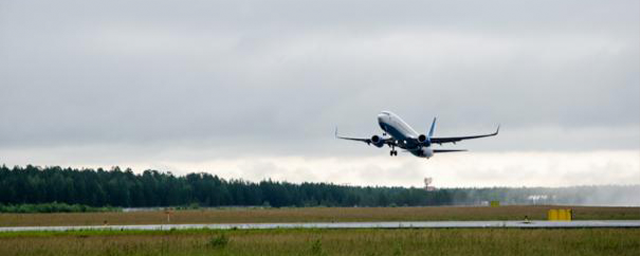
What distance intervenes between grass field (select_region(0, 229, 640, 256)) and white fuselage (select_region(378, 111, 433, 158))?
1555 inches

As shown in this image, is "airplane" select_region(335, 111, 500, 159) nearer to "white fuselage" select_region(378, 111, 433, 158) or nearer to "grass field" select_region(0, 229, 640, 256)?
"white fuselage" select_region(378, 111, 433, 158)

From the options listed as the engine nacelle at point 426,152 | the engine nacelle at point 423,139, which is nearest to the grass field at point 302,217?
the engine nacelle at point 426,152

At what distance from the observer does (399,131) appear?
10112 cm

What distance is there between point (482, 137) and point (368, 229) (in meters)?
47.3

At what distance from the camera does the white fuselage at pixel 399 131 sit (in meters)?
100

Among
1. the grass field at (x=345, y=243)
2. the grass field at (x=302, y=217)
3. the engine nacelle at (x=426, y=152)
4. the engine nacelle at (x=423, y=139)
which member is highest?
the engine nacelle at (x=423, y=139)

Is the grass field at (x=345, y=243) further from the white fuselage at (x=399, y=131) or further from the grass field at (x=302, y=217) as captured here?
the white fuselage at (x=399, y=131)

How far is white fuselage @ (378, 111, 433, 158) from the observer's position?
329 feet

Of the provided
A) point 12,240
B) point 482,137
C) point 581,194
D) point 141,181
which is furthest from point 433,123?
point 141,181

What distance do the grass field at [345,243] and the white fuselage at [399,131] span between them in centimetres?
3951

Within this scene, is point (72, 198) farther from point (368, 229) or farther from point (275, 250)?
point (275, 250)

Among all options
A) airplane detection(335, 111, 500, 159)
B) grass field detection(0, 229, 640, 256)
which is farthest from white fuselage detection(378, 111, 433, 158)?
grass field detection(0, 229, 640, 256)

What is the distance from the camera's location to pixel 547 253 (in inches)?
1801

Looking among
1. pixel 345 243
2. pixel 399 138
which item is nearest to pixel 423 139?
pixel 399 138
